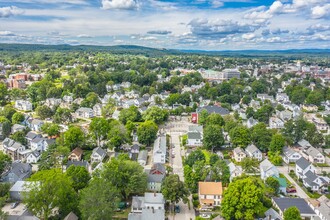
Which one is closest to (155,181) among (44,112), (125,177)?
(125,177)

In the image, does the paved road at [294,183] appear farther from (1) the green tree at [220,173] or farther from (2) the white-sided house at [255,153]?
(1) the green tree at [220,173]

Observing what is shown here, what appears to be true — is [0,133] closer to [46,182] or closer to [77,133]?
[77,133]

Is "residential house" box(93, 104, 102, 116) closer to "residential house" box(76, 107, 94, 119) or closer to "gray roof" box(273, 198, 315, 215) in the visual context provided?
"residential house" box(76, 107, 94, 119)

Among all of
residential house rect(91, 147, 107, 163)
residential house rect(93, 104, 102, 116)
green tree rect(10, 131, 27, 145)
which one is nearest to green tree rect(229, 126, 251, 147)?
residential house rect(91, 147, 107, 163)

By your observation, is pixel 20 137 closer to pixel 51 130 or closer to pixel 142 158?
pixel 51 130

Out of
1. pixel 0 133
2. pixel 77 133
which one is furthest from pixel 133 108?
pixel 0 133
